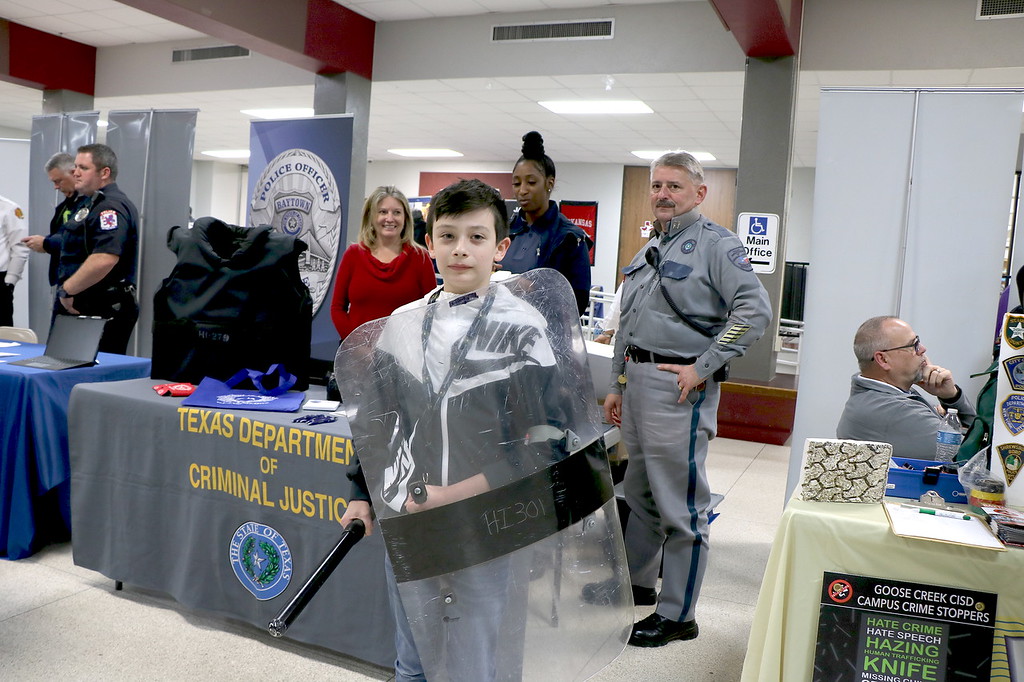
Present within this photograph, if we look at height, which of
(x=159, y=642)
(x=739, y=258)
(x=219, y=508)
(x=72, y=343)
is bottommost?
(x=159, y=642)

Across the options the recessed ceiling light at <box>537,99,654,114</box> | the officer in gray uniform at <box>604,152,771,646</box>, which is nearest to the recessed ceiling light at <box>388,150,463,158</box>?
the recessed ceiling light at <box>537,99,654,114</box>

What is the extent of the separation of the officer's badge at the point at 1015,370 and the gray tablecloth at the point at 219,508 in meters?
1.51

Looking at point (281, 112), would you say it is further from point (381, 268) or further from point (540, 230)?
point (540, 230)

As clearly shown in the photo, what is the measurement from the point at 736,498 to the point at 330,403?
2.70m

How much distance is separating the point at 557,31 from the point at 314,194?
116 inches

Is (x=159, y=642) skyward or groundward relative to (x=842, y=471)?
groundward

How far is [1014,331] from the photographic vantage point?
63.4 inches

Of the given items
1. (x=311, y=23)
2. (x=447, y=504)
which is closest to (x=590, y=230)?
(x=311, y=23)

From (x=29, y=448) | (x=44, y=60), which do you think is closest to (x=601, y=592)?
(x=29, y=448)

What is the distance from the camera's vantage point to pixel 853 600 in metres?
1.48

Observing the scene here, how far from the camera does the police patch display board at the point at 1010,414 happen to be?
1.58 meters

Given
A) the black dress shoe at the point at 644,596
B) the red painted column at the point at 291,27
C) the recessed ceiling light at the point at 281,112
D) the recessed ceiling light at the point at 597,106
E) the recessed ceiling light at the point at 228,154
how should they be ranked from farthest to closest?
the recessed ceiling light at the point at 228,154, the recessed ceiling light at the point at 281,112, the recessed ceiling light at the point at 597,106, the red painted column at the point at 291,27, the black dress shoe at the point at 644,596

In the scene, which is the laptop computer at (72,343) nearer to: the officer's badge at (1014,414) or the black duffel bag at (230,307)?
the black duffel bag at (230,307)

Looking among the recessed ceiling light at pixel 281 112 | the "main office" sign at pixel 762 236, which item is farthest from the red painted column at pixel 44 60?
the "main office" sign at pixel 762 236
